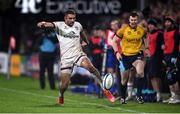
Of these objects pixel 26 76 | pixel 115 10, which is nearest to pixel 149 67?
pixel 115 10

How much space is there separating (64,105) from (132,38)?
236 cm

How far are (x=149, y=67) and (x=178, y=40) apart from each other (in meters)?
1.18

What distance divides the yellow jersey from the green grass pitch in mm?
1317

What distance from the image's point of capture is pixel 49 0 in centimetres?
3006

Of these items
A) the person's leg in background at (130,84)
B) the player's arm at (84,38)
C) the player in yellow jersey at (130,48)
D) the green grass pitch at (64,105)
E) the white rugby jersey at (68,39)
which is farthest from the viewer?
the person's leg in background at (130,84)

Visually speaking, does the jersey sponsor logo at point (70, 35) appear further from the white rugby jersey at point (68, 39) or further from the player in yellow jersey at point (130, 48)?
the player in yellow jersey at point (130, 48)

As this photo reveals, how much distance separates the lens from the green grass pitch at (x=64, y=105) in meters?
16.1

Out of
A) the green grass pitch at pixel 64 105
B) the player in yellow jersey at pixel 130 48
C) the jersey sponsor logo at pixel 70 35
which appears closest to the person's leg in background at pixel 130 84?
the green grass pitch at pixel 64 105

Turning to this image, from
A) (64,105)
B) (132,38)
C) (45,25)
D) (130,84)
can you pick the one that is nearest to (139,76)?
(130,84)

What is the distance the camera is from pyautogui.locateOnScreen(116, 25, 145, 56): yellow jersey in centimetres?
1795

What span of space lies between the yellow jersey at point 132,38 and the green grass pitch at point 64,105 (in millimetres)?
1317

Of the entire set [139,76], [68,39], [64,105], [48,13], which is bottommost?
[64,105]

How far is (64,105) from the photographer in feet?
56.8

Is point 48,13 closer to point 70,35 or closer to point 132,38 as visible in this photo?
point 132,38
